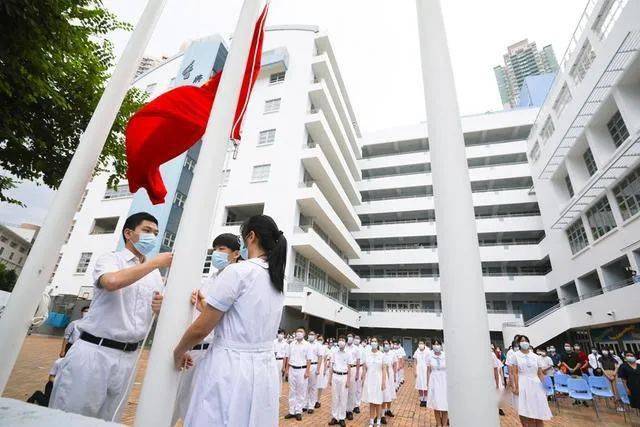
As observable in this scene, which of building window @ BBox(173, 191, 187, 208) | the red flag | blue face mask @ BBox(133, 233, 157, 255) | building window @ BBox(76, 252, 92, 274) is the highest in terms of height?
building window @ BBox(173, 191, 187, 208)

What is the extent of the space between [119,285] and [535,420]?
6474mm

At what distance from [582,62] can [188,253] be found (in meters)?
24.5

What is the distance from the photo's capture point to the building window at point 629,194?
14.6 meters

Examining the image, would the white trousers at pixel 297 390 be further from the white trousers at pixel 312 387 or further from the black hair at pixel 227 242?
the black hair at pixel 227 242

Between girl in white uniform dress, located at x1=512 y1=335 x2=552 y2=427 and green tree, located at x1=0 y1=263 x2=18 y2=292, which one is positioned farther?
green tree, located at x1=0 y1=263 x2=18 y2=292

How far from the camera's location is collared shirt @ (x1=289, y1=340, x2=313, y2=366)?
25.0 ft

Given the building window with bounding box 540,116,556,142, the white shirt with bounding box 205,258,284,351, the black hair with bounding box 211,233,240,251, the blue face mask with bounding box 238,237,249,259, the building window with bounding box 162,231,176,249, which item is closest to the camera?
the white shirt with bounding box 205,258,284,351

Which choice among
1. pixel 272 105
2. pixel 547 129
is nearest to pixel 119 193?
pixel 272 105

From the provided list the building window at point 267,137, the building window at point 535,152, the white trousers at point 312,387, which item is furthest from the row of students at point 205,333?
the building window at point 535,152

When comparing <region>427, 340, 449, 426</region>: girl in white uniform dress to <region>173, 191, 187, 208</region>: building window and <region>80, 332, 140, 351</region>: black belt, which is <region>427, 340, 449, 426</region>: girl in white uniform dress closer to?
<region>80, 332, 140, 351</region>: black belt

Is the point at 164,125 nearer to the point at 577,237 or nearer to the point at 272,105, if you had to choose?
the point at 272,105

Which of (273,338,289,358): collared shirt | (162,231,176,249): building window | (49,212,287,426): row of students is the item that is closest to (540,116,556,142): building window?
(273,338,289,358): collared shirt

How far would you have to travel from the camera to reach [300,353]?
A: 776 centimetres

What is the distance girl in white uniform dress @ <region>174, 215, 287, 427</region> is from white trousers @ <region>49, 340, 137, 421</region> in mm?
864
